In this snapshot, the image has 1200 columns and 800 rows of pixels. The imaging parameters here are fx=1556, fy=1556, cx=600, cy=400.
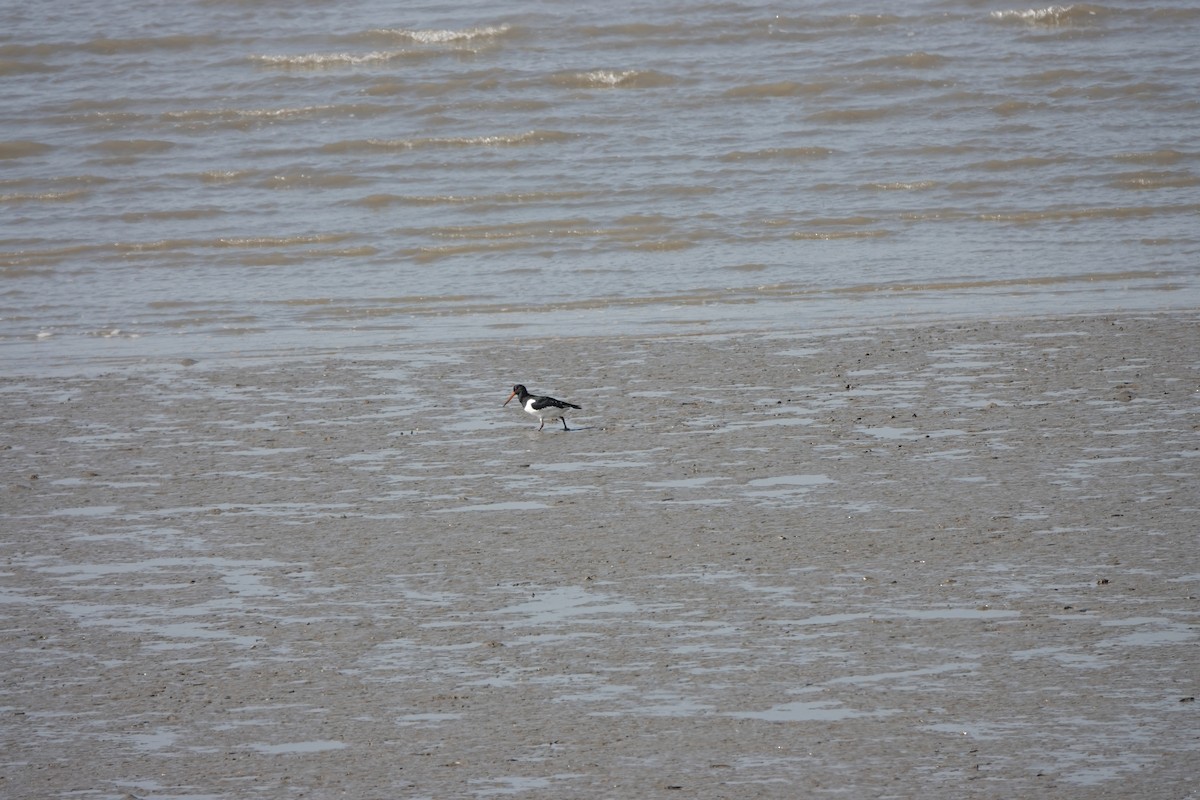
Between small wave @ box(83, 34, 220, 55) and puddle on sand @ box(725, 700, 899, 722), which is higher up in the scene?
small wave @ box(83, 34, 220, 55)

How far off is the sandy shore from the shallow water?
10.2ft

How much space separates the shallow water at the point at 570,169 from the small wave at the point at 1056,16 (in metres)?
0.05

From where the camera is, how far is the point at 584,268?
15133 millimetres

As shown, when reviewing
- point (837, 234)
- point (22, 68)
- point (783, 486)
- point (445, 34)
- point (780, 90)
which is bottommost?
point (837, 234)

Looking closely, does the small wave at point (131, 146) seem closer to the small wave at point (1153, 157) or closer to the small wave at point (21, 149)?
the small wave at point (21, 149)

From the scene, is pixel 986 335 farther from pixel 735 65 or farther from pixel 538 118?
pixel 735 65

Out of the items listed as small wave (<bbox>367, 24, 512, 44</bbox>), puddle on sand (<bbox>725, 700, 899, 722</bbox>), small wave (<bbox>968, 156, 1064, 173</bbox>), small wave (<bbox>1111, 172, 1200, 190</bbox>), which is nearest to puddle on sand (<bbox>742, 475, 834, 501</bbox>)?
puddle on sand (<bbox>725, 700, 899, 722</bbox>)

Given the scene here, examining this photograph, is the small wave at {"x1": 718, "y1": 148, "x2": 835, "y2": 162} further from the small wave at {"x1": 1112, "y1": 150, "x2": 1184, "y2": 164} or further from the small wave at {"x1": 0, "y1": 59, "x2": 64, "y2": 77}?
the small wave at {"x1": 0, "y1": 59, "x2": 64, "y2": 77}

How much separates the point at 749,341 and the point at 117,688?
664cm

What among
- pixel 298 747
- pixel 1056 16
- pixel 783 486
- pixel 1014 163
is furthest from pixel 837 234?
pixel 1056 16

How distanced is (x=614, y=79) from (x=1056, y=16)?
7668 mm

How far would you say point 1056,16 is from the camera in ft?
84.7

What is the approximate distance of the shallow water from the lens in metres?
13.5

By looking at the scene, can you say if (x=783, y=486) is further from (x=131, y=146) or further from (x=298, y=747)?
(x=131, y=146)
